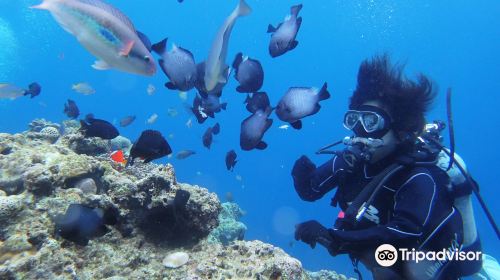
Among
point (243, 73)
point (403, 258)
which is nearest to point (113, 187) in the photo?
point (243, 73)

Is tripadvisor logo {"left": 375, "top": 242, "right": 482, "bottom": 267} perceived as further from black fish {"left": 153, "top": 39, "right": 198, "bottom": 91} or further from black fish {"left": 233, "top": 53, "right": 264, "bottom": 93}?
black fish {"left": 153, "top": 39, "right": 198, "bottom": 91}

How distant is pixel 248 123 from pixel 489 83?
88331 mm

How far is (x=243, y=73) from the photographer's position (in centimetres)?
450

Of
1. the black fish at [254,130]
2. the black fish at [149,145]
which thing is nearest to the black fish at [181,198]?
the black fish at [149,145]

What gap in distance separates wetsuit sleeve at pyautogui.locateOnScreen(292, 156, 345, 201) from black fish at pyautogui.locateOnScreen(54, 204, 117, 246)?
2656 millimetres

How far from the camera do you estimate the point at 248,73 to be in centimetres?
450

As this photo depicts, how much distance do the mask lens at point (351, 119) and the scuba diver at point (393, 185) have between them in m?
0.01

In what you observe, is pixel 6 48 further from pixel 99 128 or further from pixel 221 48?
pixel 221 48

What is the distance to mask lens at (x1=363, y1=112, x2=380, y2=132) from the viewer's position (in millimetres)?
4164

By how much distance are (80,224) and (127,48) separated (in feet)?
5.84

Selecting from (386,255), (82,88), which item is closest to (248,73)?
(386,255)

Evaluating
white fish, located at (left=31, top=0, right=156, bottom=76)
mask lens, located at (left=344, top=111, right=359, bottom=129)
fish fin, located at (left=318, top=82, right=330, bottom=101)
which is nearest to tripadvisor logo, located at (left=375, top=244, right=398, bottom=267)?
mask lens, located at (left=344, top=111, right=359, bottom=129)

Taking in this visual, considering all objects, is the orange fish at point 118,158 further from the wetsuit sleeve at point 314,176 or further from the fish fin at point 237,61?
the wetsuit sleeve at point 314,176

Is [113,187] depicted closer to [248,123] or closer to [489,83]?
[248,123]
